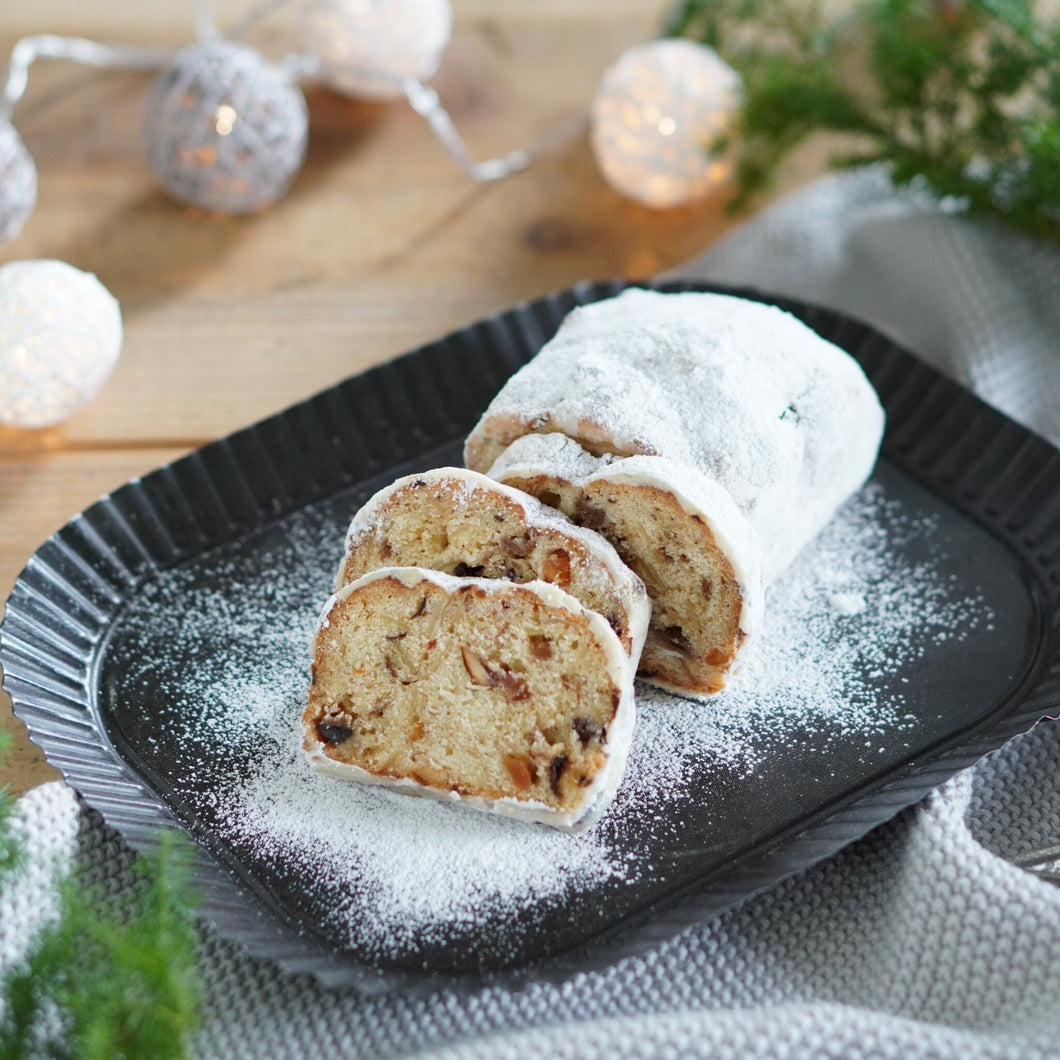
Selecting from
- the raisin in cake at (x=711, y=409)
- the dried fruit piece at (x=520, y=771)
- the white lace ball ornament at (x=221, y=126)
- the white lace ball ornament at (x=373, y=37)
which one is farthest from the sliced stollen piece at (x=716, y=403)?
the white lace ball ornament at (x=373, y=37)

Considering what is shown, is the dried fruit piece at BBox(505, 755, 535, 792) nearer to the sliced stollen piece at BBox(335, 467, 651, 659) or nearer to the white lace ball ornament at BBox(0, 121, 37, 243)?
the sliced stollen piece at BBox(335, 467, 651, 659)

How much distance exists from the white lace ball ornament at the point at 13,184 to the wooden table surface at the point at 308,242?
24 centimetres

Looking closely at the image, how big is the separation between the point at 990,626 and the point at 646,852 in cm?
84

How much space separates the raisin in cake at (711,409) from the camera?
2.28m

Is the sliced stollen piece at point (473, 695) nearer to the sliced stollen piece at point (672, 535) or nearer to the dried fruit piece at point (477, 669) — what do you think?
the dried fruit piece at point (477, 669)

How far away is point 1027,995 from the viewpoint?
1.92 m

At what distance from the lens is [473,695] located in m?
2.10

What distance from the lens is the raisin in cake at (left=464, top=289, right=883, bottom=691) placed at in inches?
89.7

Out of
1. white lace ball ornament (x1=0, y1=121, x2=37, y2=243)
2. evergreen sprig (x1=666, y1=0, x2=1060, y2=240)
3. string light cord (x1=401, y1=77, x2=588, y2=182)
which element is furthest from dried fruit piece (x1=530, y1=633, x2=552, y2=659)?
string light cord (x1=401, y1=77, x2=588, y2=182)

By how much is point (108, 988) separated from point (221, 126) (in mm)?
2272

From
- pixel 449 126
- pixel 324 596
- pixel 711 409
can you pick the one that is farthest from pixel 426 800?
pixel 449 126

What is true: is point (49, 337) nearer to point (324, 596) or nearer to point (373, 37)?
point (324, 596)

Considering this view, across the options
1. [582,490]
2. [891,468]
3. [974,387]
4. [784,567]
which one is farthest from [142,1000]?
[974,387]

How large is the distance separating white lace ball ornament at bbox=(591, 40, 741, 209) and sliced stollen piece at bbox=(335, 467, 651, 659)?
5.21ft
